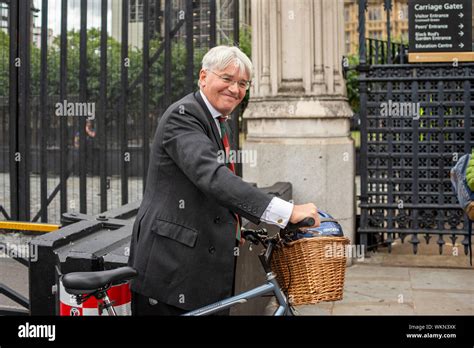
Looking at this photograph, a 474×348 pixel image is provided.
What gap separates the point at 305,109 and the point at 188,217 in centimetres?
480

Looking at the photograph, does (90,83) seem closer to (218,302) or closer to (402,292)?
(402,292)

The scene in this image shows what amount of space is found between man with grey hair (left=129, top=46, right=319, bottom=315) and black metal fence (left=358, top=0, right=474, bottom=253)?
16.6 feet

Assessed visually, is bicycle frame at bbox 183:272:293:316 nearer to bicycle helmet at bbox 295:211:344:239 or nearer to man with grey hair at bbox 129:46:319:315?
man with grey hair at bbox 129:46:319:315

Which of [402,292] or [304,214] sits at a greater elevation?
[304,214]

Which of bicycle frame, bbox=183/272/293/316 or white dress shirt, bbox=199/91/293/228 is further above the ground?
white dress shirt, bbox=199/91/293/228

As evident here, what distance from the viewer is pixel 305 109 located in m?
7.46

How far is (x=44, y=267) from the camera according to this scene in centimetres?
380

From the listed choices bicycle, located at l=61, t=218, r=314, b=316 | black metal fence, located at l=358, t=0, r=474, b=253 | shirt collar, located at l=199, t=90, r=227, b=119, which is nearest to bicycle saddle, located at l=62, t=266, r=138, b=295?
bicycle, located at l=61, t=218, r=314, b=316

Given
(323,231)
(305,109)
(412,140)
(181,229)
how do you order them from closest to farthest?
(181,229) → (323,231) → (305,109) → (412,140)

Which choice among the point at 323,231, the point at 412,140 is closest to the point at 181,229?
the point at 323,231

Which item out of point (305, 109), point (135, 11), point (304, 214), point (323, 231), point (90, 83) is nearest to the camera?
point (304, 214)

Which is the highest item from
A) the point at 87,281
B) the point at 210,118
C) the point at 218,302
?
the point at 210,118

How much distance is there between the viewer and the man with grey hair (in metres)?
2.84

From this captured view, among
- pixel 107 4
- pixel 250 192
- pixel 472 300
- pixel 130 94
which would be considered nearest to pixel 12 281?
pixel 130 94
